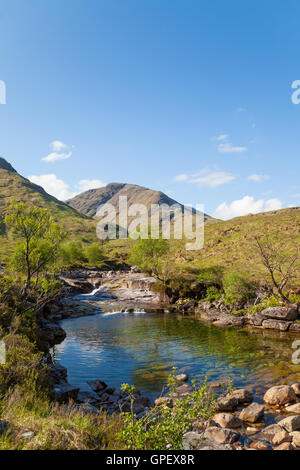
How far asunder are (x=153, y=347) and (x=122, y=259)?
3920 inches

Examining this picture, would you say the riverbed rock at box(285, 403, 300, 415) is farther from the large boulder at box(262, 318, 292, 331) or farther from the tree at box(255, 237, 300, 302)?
the tree at box(255, 237, 300, 302)

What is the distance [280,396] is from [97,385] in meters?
11.3

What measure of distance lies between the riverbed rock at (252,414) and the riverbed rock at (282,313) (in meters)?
22.4

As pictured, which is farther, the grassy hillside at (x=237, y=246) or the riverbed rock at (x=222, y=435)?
the grassy hillside at (x=237, y=246)

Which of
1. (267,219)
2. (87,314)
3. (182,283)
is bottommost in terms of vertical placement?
(87,314)

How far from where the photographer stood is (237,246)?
78562mm

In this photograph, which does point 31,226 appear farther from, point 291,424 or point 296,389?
point 296,389

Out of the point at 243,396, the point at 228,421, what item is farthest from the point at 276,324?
the point at 228,421

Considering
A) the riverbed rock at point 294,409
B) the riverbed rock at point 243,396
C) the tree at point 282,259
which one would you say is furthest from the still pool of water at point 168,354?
the tree at point 282,259

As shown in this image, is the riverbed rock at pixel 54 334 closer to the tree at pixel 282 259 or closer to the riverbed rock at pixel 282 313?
the riverbed rock at pixel 282 313

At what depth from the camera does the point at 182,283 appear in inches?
2247

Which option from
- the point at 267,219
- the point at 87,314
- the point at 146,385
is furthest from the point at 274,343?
the point at 267,219

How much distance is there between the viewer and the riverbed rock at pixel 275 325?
32.6 meters
